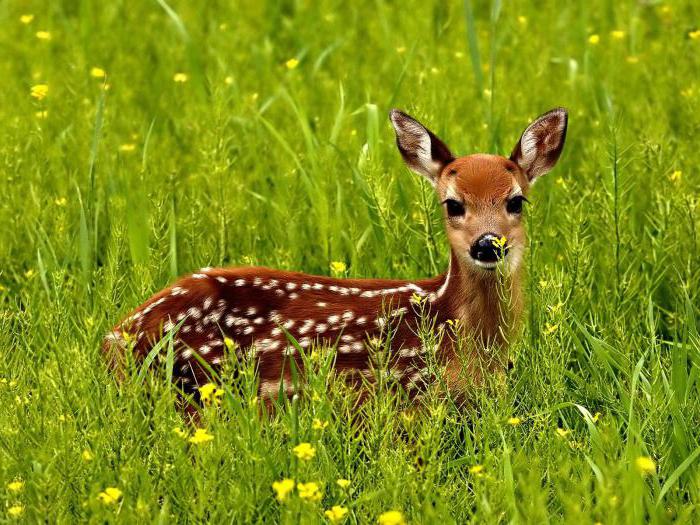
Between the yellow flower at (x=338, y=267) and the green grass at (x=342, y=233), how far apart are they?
0.14m

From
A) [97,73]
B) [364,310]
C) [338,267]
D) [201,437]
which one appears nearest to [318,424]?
[201,437]

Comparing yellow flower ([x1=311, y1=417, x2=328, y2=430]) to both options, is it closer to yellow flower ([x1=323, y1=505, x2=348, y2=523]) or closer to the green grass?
the green grass

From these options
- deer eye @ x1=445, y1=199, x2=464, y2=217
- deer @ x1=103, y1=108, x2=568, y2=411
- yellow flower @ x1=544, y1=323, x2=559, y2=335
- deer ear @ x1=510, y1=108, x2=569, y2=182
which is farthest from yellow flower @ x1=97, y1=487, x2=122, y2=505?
deer ear @ x1=510, y1=108, x2=569, y2=182

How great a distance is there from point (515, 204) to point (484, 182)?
0.16 m

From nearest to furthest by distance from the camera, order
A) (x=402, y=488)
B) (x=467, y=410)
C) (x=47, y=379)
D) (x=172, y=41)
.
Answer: (x=402, y=488) < (x=47, y=379) < (x=467, y=410) < (x=172, y=41)

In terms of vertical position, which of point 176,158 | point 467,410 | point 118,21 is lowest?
point 467,410

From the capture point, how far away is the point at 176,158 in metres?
6.53

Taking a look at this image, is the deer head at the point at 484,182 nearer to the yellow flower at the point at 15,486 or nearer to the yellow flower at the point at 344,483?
the yellow flower at the point at 344,483

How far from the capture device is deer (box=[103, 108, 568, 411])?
463cm

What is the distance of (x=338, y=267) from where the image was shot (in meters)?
5.35

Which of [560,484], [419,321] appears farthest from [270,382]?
[560,484]

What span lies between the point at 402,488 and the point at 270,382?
102 centimetres

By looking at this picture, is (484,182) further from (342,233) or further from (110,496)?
(110,496)

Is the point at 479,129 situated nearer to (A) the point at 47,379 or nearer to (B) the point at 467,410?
(B) the point at 467,410
